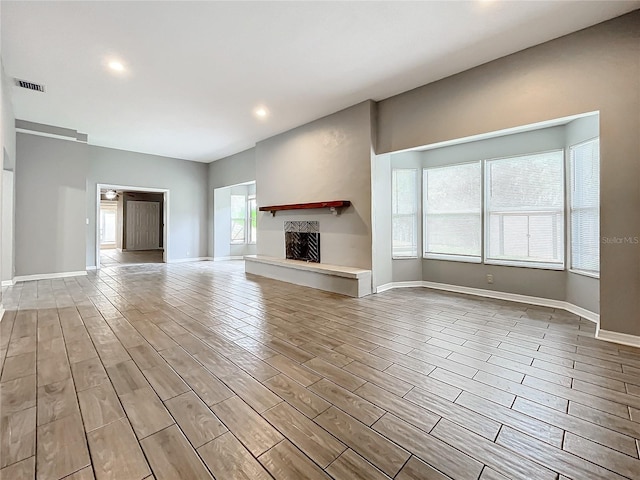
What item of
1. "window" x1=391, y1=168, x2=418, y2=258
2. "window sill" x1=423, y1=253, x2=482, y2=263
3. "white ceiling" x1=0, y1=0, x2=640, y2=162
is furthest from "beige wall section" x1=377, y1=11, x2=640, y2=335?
"window sill" x1=423, y1=253, x2=482, y2=263

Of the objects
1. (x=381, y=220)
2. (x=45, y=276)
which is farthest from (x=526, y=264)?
(x=45, y=276)

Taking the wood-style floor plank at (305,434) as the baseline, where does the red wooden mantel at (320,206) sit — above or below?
above

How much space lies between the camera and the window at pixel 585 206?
11.1 feet

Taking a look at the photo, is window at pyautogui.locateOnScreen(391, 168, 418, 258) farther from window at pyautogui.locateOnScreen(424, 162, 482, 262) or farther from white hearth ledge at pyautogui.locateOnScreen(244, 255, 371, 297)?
white hearth ledge at pyautogui.locateOnScreen(244, 255, 371, 297)

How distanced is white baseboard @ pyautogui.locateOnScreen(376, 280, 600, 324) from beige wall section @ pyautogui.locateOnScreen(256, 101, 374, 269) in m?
1.01

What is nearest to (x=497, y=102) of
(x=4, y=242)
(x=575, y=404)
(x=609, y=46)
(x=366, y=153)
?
(x=609, y=46)

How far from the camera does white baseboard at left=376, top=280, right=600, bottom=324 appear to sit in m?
3.58

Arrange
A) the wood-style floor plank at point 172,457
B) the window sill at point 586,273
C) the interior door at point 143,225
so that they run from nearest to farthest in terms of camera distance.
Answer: the wood-style floor plank at point 172,457, the window sill at point 586,273, the interior door at point 143,225

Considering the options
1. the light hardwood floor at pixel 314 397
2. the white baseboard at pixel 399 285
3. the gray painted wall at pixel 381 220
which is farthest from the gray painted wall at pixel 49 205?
the white baseboard at pixel 399 285

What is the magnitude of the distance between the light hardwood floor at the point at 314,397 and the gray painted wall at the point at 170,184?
4.95 meters

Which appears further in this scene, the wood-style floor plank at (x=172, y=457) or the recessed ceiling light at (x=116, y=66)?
the recessed ceiling light at (x=116, y=66)

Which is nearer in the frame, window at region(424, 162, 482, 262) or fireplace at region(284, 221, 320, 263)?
window at region(424, 162, 482, 262)

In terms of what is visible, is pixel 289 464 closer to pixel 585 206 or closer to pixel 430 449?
pixel 430 449

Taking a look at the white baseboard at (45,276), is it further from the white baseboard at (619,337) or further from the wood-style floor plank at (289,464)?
the white baseboard at (619,337)
